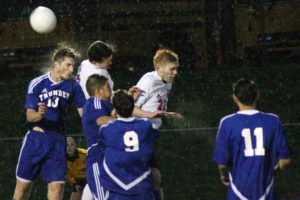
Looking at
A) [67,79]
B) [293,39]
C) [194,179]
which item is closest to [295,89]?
[293,39]

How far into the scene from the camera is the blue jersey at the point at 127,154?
891 cm

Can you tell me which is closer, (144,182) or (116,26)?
(144,182)

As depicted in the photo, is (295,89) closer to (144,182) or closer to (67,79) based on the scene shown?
(67,79)

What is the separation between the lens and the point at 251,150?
8375 mm

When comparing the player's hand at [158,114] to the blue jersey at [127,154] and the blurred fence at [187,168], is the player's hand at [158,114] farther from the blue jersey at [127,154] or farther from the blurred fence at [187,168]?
the blurred fence at [187,168]

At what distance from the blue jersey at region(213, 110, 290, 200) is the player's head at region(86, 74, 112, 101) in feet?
5.45

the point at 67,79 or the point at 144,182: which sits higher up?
the point at 67,79

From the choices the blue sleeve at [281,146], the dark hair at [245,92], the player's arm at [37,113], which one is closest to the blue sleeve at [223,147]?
the dark hair at [245,92]

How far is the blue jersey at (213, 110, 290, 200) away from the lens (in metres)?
8.36

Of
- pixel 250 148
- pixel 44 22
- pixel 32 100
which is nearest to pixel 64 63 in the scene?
pixel 32 100

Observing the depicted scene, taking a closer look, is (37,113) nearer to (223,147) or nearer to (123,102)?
(123,102)

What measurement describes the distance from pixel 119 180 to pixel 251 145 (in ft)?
4.29

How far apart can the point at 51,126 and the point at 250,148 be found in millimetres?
3037

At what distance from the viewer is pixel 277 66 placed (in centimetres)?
2428
